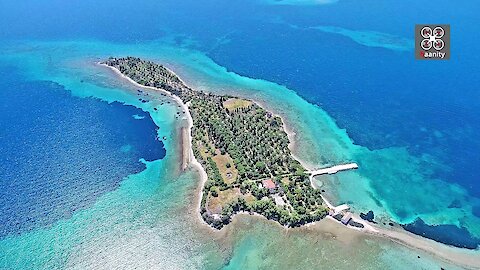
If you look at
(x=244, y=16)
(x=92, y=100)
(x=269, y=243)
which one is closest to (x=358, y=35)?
(x=244, y=16)

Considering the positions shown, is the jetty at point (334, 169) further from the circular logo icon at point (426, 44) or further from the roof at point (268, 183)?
the circular logo icon at point (426, 44)

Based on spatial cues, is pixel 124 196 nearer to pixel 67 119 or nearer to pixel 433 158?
pixel 67 119

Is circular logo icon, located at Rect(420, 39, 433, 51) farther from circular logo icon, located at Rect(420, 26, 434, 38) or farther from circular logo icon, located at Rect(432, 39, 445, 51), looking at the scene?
circular logo icon, located at Rect(420, 26, 434, 38)

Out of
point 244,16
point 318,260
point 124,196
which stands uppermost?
point 244,16

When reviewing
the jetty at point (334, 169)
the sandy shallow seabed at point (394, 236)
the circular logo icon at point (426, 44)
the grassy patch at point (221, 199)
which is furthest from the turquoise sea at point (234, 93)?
the circular logo icon at point (426, 44)

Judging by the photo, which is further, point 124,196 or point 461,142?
point 461,142

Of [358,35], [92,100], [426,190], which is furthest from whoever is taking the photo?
[358,35]
